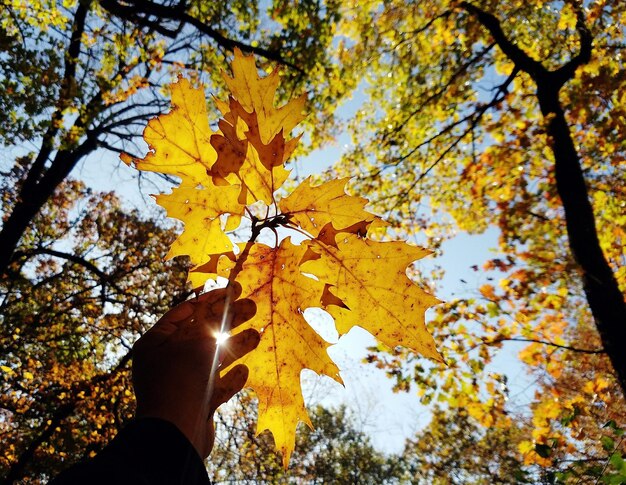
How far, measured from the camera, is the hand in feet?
3.29

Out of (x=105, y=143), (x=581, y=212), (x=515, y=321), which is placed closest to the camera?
(x=581, y=212)

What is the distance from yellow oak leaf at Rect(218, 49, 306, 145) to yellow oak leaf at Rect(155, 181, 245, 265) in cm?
25

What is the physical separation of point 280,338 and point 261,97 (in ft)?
2.88

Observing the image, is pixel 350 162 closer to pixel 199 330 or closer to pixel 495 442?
pixel 199 330

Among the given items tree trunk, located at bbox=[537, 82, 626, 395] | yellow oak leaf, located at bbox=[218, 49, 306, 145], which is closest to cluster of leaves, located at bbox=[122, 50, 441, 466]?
yellow oak leaf, located at bbox=[218, 49, 306, 145]

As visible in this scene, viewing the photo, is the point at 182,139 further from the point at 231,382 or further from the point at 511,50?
the point at 511,50

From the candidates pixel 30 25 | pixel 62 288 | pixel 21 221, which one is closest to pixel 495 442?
pixel 62 288

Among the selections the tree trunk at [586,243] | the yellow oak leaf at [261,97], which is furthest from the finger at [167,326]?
the tree trunk at [586,243]

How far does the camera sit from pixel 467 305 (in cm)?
600

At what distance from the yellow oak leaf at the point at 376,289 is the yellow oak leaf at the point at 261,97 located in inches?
17.2

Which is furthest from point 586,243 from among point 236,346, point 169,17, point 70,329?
point 70,329

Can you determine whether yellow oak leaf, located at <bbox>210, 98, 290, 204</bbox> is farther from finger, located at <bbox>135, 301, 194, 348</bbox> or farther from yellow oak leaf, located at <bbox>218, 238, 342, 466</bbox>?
finger, located at <bbox>135, 301, 194, 348</bbox>

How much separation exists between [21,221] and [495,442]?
2546 centimetres

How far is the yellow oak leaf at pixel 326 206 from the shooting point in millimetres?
1309
